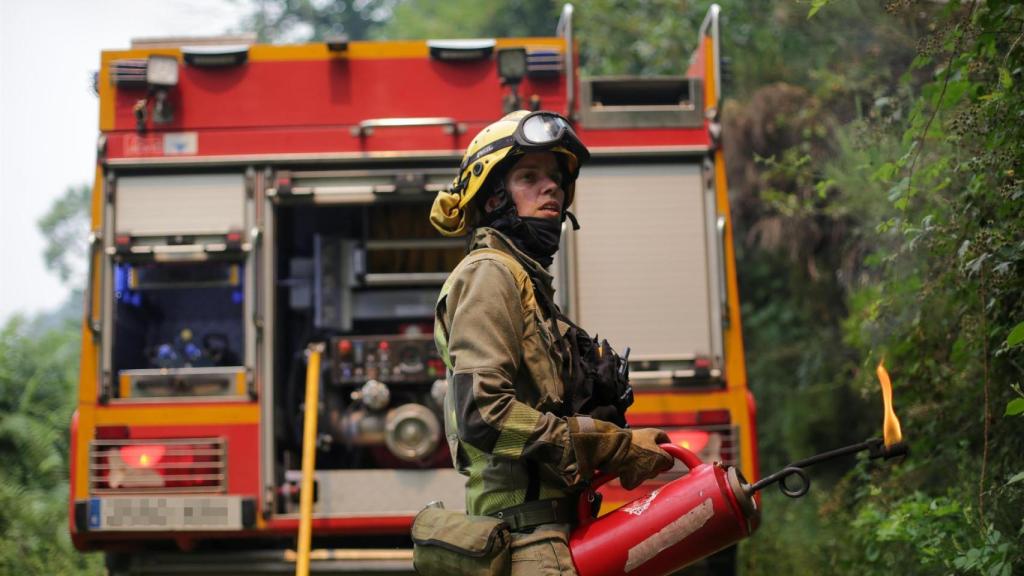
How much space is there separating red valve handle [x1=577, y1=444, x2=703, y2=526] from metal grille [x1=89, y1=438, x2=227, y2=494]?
3.00m

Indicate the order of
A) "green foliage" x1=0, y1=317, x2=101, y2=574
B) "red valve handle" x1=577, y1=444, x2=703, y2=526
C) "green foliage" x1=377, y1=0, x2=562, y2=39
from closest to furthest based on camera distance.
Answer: "red valve handle" x1=577, y1=444, x2=703, y2=526, "green foliage" x1=0, y1=317, x2=101, y2=574, "green foliage" x1=377, y1=0, x2=562, y2=39

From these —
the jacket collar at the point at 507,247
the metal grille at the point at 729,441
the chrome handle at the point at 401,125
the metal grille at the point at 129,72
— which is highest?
the metal grille at the point at 129,72

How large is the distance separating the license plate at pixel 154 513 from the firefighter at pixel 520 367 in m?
2.76

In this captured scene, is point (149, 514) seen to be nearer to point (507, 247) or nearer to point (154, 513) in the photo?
point (154, 513)

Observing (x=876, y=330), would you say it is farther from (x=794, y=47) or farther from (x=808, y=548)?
(x=794, y=47)

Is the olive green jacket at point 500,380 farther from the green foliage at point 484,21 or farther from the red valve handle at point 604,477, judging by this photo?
the green foliage at point 484,21

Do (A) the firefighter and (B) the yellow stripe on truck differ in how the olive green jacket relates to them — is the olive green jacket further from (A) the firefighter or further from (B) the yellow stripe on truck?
(B) the yellow stripe on truck

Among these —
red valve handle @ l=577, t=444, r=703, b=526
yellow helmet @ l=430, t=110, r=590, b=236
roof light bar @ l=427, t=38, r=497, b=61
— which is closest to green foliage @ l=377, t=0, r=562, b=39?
roof light bar @ l=427, t=38, r=497, b=61

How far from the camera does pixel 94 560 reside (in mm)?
9633

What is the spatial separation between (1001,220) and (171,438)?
390cm

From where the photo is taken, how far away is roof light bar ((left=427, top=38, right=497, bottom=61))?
6.83 metres

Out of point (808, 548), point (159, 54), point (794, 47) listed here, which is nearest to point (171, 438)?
point (159, 54)

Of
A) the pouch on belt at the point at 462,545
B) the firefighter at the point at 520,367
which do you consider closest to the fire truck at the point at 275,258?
the firefighter at the point at 520,367

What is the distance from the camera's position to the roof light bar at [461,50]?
269 inches
